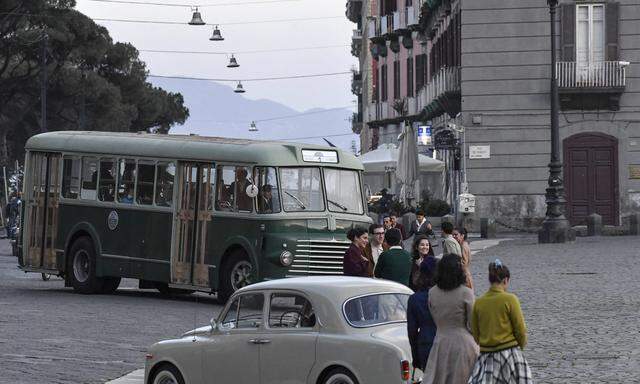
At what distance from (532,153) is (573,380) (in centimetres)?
3341

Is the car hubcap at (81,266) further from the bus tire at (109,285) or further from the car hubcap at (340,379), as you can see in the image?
the car hubcap at (340,379)

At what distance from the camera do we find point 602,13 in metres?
46.7

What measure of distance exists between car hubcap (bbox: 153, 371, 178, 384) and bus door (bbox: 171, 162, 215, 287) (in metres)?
11.4

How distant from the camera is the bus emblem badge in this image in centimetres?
2738

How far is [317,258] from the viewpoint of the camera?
81.5ft

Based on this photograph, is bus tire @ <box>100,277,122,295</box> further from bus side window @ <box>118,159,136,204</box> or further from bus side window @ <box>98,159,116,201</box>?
bus side window @ <box>118,159,136,204</box>

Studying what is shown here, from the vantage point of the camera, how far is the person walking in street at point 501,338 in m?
10.8

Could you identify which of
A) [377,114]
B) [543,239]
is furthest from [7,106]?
[543,239]

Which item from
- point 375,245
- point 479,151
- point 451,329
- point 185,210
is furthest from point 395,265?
point 479,151

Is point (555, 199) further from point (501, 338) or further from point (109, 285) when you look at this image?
point (501, 338)

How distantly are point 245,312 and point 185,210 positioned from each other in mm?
12675

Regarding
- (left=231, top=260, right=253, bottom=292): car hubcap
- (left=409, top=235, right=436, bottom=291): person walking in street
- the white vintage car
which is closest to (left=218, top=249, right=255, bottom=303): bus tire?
(left=231, top=260, right=253, bottom=292): car hubcap

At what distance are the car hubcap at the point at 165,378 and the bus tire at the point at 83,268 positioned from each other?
14.1m

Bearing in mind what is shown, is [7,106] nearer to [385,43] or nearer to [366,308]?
[385,43]
